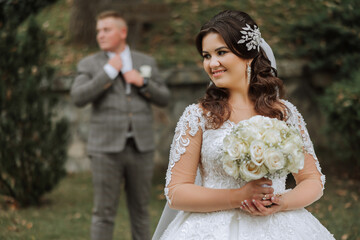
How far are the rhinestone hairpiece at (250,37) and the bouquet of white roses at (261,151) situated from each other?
0.48m

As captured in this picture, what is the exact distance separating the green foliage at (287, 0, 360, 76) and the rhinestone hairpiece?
4.56 metres

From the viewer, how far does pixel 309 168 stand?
2.62 meters

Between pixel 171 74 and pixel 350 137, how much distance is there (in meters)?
2.77

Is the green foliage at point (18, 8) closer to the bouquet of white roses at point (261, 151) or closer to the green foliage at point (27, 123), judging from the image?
the green foliage at point (27, 123)

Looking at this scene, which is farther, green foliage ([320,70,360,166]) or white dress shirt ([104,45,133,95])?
green foliage ([320,70,360,166])

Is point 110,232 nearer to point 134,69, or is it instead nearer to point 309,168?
point 134,69

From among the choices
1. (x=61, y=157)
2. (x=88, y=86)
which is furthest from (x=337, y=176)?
(x=88, y=86)

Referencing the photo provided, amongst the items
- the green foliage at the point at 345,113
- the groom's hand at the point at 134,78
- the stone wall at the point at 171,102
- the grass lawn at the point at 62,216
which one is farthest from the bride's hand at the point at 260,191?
the stone wall at the point at 171,102

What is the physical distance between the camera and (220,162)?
2523 millimetres

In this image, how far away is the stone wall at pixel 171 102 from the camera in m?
7.73

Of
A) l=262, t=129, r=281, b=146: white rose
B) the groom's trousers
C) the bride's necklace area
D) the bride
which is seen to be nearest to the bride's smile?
the bride

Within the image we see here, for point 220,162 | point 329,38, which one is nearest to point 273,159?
point 220,162

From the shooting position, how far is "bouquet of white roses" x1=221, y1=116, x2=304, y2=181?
212 centimetres

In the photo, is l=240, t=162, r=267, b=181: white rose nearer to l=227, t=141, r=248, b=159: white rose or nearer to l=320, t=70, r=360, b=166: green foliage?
l=227, t=141, r=248, b=159: white rose
